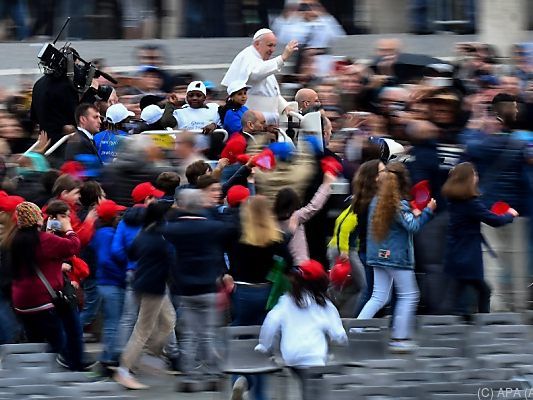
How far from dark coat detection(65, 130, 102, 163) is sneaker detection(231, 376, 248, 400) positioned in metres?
3.82

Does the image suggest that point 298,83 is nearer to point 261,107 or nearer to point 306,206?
point 261,107

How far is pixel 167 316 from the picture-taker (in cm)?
1240

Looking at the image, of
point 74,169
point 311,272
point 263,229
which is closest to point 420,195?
point 263,229

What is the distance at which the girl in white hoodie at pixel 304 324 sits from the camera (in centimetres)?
1023

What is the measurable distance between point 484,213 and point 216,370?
2374 mm

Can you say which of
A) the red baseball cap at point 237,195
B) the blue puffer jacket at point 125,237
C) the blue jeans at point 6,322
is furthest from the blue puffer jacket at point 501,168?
the blue jeans at point 6,322

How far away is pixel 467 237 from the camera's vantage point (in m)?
12.0

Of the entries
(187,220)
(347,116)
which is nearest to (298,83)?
(347,116)

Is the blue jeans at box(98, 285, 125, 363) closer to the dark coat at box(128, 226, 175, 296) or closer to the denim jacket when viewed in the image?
the dark coat at box(128, 226, 175, 296)

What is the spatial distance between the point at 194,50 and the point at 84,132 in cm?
815

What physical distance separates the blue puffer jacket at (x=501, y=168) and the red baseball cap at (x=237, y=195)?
6.17 feet


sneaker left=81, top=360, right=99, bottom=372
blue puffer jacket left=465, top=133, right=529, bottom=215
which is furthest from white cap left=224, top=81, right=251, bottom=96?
sneaker left=81, top=360, right=99, bottom=372

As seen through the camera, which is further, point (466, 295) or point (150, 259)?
point (466, 295)

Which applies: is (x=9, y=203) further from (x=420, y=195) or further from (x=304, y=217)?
(x=420, y=195)
